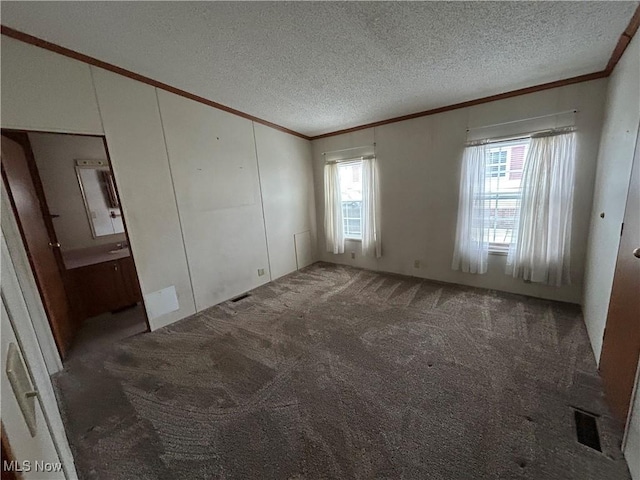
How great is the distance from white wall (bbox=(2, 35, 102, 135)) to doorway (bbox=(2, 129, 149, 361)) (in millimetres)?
249

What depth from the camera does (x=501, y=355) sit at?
1963 mm

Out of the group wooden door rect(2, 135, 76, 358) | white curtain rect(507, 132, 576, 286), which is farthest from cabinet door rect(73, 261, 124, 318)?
white curtain rect(507, 132, 576, 286)

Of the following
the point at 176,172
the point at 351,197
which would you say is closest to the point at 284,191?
the point at 351,197

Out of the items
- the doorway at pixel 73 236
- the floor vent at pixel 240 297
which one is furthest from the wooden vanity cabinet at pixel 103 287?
the floor vent at pixel 240 297

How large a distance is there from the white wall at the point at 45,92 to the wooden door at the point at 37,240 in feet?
1.20

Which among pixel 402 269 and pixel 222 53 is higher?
pixel 222 53

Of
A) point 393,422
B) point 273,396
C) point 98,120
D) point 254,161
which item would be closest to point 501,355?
point 393,422

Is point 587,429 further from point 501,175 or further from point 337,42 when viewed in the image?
point 337,42

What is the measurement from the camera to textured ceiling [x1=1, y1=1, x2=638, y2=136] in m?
1.54

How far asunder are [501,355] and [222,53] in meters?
3.32

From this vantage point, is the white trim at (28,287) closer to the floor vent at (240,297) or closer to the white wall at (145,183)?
the white wall at (145,183)

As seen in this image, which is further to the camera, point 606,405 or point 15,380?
point 606,405

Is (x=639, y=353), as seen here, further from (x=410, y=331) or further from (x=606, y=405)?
(x=410, y=331)

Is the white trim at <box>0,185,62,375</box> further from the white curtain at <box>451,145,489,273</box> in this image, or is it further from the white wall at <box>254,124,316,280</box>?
the white curtain at <box>451,145,489,273</box>
